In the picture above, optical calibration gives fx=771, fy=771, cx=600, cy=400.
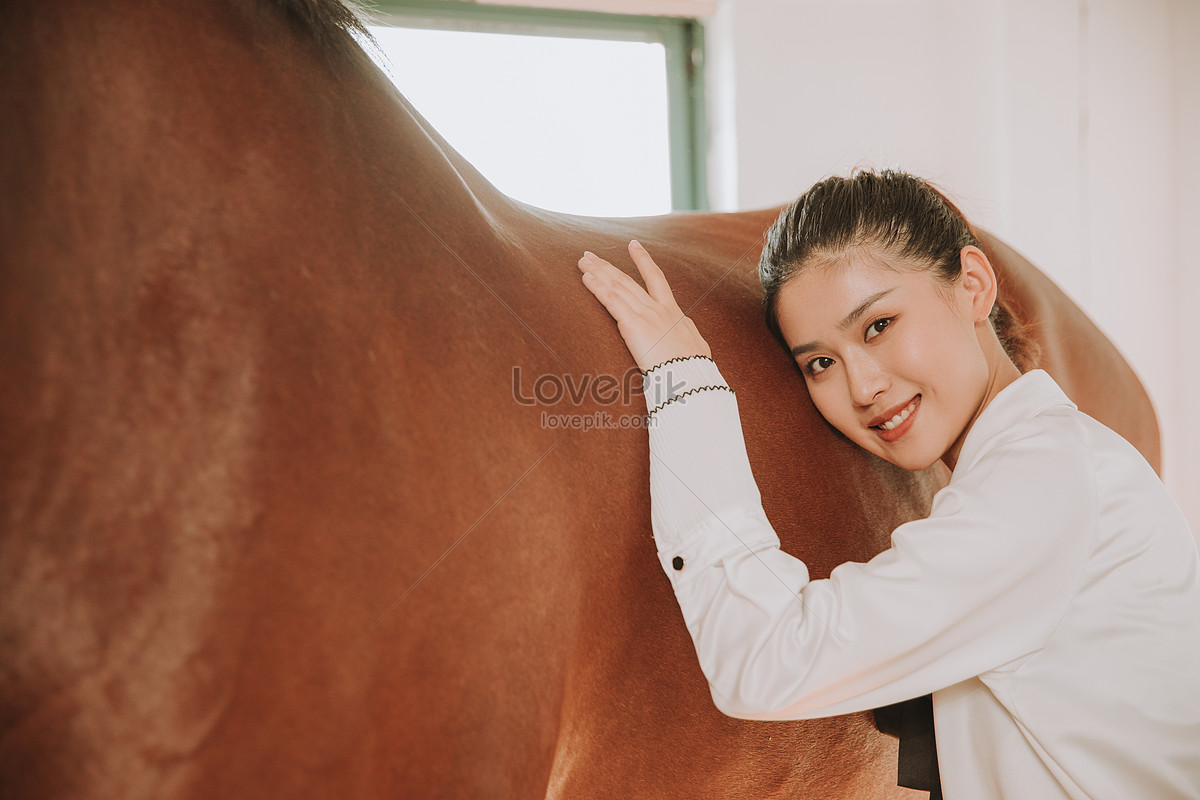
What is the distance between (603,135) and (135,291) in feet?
6.46

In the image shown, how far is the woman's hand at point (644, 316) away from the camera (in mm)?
645

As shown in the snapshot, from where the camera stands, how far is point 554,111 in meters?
2.18

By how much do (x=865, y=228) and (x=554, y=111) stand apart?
5.34 feet

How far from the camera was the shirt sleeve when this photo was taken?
579 millimetres

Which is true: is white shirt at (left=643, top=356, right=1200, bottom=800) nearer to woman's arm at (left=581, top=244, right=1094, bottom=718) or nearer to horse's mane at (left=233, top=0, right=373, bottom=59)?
woman's arm at (left=581, top=244, right=1094, bottom=718)

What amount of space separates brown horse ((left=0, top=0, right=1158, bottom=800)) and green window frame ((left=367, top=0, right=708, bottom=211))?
1.73 meters

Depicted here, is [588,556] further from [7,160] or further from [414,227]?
[7,160]

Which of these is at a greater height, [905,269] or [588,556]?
[905,269]

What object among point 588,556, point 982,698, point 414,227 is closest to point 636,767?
point 588,556

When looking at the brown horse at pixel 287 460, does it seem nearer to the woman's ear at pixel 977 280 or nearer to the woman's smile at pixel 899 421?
the woman's smile at pixel 899 421

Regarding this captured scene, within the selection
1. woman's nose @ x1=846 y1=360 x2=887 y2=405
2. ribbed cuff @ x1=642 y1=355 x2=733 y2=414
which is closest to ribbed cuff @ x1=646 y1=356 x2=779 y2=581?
ribbed cuff @ x1=642 y1=355 x2=733 y2=414

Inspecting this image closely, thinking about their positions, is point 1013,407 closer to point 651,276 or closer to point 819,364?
point 819,364

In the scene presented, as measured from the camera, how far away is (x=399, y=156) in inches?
21.6

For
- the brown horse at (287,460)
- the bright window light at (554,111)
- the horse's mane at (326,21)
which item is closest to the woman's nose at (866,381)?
the brown horse at (287,460)
